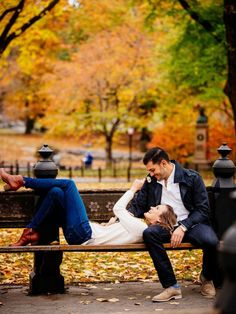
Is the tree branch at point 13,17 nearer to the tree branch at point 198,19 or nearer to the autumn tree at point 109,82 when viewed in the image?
the tree branch at point 198,19

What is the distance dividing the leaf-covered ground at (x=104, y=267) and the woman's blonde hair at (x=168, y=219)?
1.28 metres

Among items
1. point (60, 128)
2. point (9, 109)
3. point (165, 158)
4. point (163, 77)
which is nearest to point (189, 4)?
point (163, 77)

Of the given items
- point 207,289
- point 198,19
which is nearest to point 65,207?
point 207,289

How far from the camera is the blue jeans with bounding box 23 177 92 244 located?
650 centimetres

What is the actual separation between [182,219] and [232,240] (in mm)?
4311

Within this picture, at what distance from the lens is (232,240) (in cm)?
247

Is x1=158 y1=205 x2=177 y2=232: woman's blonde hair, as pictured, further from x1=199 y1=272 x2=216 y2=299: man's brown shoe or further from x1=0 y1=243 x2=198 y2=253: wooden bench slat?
x1=199 y1=272 x2=216 y2=299: man's brown shoe

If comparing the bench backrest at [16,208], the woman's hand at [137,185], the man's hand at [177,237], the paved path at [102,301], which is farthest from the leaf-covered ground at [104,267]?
the woman's hand at [137,185]

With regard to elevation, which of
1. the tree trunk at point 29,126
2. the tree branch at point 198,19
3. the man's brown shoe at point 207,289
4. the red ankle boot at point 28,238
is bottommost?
the man's brown shoe at point 207,289

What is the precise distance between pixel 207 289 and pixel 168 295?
1.62 ft

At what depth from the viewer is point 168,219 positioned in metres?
6.62

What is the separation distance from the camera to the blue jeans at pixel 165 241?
648 cm

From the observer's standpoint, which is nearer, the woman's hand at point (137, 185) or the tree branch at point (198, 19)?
the woman's hand at point (137, 185)

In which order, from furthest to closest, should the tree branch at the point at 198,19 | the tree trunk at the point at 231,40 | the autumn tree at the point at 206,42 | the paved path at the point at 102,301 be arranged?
1. the tree branch at the point at 198,19
2. the autumn tree at the point at 206,42
3. the tree trunk at the point at 231,40
4. the paved path at the point at 102,301
